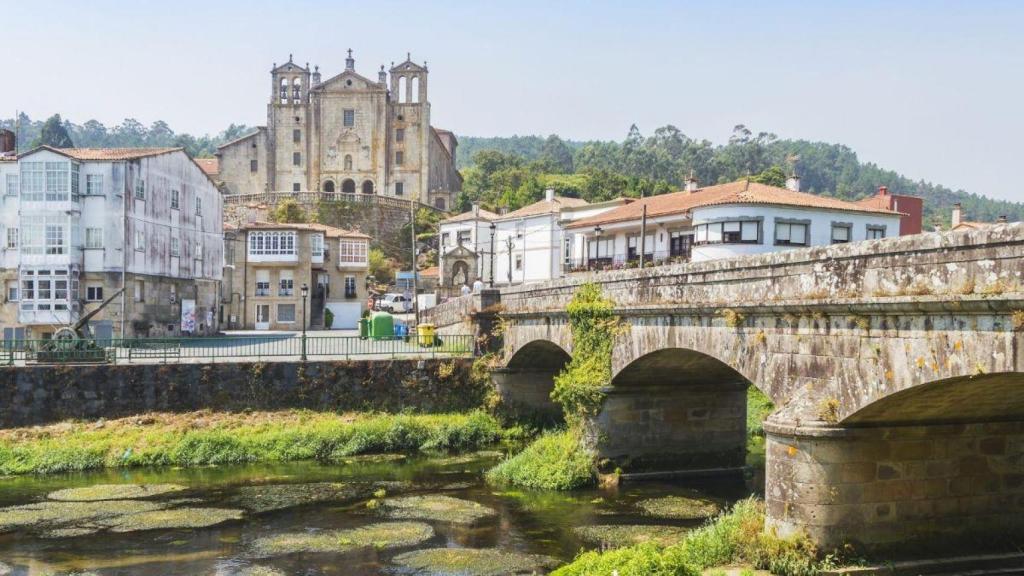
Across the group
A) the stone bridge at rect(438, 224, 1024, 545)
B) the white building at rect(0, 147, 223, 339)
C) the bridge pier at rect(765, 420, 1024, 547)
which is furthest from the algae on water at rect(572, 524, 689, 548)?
the white building at rect(0, 147, 223, 339)

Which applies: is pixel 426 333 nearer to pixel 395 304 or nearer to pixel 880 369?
pixel 880 369

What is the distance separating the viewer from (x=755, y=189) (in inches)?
1790

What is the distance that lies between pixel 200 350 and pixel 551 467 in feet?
67.9

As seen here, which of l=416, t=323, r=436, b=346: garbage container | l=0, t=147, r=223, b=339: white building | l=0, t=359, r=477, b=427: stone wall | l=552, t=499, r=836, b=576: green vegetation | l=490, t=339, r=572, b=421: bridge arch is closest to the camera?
l=552, t=499, r=836, b=576: green vegetation

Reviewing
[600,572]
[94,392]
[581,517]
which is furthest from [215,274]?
[600,572]

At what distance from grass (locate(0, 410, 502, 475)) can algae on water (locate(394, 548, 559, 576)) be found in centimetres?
1334

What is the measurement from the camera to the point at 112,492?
2605 centimetres

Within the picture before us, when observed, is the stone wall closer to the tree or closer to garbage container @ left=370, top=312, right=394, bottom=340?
garbage container @ left=370, top=312, right=394, bottom=340

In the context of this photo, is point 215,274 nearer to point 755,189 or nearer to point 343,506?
point 755,189

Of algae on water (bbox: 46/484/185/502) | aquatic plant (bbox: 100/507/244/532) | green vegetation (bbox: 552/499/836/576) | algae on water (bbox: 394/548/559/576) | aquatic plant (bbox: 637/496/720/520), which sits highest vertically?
green vegetation (bbox: 552/499/836/576)

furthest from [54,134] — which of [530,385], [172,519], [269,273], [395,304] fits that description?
[172,519]

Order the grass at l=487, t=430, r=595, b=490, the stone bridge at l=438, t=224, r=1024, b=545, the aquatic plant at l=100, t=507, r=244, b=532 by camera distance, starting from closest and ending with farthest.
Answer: the stone bridge at l=438, t=224, r=1024, b=545 → the aquatic plant at l=100, t=507, r=244, b=532 → the grass at l=487, t=430, r=595, b=490

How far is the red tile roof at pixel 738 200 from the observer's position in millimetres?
42938

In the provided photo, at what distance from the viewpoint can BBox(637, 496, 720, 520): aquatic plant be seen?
72.7ft
